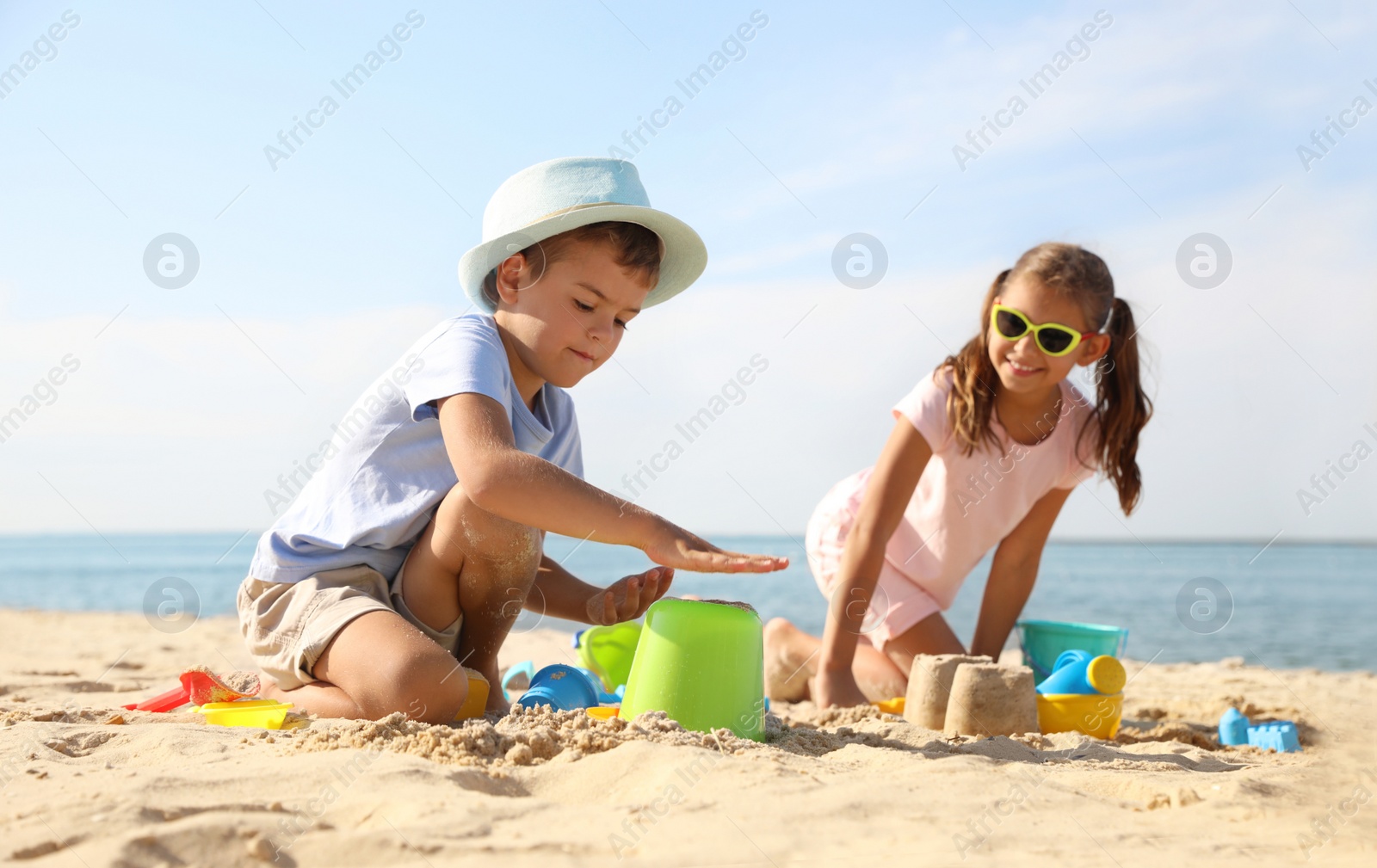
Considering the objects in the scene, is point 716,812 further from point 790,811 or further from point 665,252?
point 665,252

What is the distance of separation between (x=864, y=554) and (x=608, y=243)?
1.47m

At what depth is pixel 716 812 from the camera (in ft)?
4.63

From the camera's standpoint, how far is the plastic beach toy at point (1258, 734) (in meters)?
2.82

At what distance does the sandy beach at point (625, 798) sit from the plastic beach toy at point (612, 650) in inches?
50.5

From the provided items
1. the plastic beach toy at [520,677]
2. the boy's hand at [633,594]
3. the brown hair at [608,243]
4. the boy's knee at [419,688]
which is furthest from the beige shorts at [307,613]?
the brown hair at [608,243]

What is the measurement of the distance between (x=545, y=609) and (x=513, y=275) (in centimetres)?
101

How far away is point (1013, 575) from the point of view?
3781mm

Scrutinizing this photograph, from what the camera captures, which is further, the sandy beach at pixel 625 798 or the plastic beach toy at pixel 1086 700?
the plastic beach toy at pixel 1086 700

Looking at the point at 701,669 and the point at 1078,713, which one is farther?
the point at 1078,713

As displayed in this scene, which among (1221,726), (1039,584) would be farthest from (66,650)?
(1039,584)

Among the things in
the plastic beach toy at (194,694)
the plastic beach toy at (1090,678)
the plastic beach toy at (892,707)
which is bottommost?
the plastic beach toy at (194,694)

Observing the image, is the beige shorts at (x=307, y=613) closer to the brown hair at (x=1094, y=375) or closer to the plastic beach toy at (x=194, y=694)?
the plastic beach toy at (x=194, y=694)

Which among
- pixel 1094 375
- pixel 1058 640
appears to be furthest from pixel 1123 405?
pixel 1058 640

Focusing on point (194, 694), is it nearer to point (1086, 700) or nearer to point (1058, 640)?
point (1086, 700)
